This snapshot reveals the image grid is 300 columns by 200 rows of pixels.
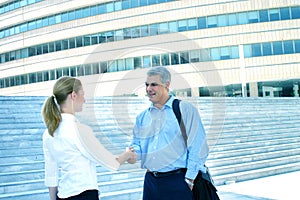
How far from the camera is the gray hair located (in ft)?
6.58

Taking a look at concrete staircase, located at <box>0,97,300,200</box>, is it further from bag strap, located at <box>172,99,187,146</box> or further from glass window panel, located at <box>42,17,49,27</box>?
glass window panel, located at <box>42,17,49,27</box>

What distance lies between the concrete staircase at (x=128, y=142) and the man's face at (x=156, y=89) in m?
0.17

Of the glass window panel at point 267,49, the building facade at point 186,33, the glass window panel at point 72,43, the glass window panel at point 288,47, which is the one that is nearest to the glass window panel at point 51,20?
the building facade at point 186,33

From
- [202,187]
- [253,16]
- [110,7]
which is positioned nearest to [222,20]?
[253,16]

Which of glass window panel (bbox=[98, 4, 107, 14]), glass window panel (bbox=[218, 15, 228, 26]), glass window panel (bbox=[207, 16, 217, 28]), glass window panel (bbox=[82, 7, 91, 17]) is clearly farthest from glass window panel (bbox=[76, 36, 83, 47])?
glass window panel (bbox=[218, 15, 228, 26])

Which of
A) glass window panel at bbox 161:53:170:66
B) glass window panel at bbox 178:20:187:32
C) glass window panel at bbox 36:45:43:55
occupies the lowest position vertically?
glass window panel at bbox 161:53:170:66

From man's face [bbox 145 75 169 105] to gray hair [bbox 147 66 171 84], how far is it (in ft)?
0.07

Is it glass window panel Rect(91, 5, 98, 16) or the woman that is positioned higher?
glass window panel Rect(91, 5, 98, 16)

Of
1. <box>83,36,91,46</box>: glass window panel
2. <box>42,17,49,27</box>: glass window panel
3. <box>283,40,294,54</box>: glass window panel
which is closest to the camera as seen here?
<box>283,40,294,54</box>: glass window panel

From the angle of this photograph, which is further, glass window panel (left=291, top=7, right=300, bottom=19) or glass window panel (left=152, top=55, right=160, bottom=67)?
glass window panel (left=291, top=7, right=300, bottom=19)

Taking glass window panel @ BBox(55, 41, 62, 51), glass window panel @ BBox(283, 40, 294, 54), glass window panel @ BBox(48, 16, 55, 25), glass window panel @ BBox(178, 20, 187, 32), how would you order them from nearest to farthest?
glass window panel @ BBox(283, 40, 294, 54)
glass window panel @ BBox(178, 20, 187, 32)
glass window panel @ BBox(55, 41, 62, 51)
glass window panel @ BBox(48, 16, 55, 25)

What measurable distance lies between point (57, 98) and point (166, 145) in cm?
72

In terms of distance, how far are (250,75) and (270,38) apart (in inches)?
150

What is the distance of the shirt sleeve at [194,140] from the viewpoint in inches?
75.6
